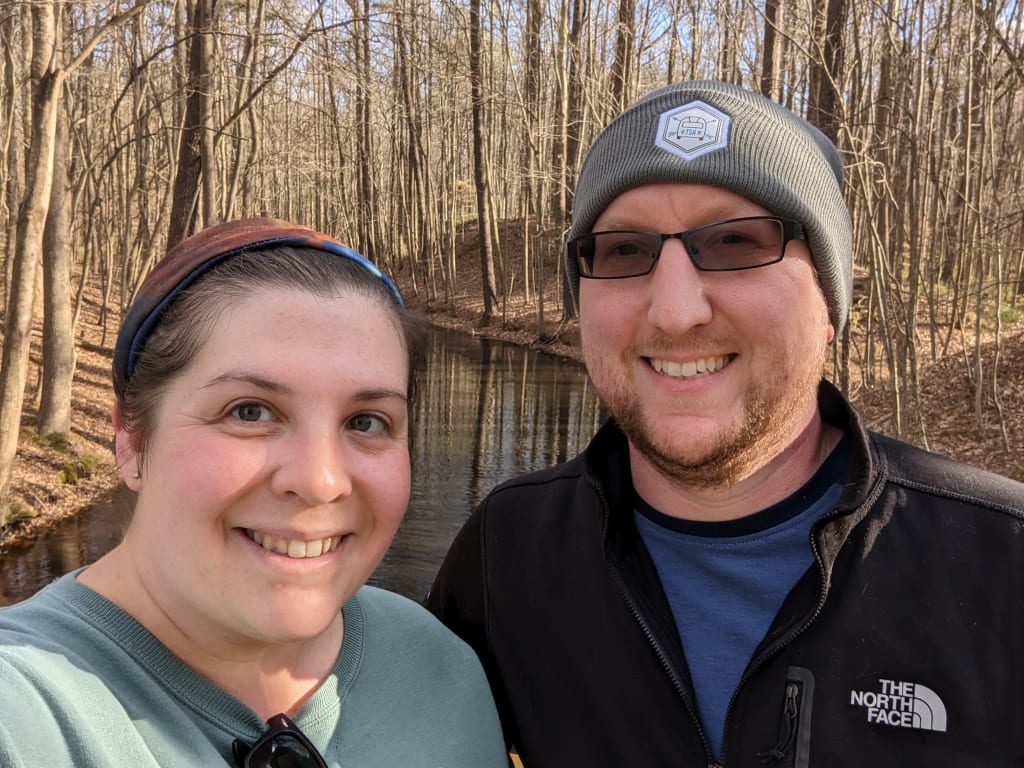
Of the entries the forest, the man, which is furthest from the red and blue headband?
the forest

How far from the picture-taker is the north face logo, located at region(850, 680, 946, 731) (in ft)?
5.30

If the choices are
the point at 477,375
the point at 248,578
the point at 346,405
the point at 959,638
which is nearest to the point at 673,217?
the point at 346,405

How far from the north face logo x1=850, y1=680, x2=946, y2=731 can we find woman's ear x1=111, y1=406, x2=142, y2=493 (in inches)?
59.8

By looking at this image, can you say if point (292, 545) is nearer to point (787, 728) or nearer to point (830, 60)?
point (787, 728)

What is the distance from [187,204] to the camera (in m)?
10.9

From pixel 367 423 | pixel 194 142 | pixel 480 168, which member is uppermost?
pixel 480 168

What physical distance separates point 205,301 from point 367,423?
0.38 meters

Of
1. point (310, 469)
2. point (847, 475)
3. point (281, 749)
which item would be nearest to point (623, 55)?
point (847, 475)

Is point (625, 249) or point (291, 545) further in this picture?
point (625, 249)

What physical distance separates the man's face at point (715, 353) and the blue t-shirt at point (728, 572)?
0.13m

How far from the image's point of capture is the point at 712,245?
2.00 meters

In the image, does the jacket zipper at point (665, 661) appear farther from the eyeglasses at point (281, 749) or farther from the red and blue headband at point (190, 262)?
the red and blue headband at point (190, 262)

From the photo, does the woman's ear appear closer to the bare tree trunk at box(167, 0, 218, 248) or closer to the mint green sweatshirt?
the mint green sweatshirt

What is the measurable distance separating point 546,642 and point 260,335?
1.06 m
